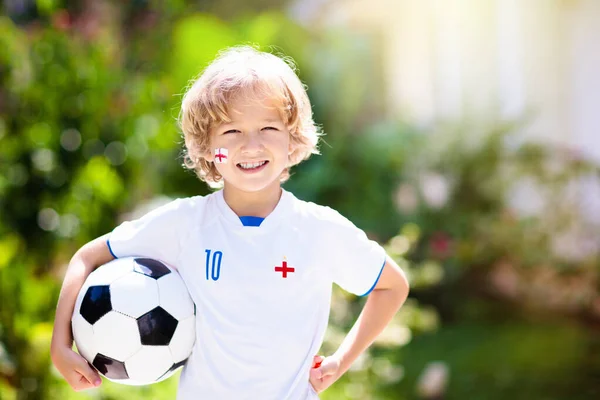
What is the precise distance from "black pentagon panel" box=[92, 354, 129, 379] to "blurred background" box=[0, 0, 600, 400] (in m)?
1.91

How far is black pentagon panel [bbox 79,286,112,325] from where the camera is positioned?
2.10 m

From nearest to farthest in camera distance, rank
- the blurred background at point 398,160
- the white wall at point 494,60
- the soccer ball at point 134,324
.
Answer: the soccer ball at point 134,324 < the blurred background at point 398,160 < the white wall at point 494,60

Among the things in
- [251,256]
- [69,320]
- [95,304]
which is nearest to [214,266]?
[251,256]

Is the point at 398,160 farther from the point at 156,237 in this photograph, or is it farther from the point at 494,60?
the point at 156,237

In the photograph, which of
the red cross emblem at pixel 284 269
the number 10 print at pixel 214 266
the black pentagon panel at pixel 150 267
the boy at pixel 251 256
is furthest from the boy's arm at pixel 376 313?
the black pentagon panel at pixel 150 267

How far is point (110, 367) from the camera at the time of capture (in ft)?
6.92

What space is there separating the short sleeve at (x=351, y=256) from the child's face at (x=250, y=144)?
240mm

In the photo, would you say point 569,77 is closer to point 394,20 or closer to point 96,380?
point 394,20

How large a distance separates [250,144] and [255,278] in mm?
369

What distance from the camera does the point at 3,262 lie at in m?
4.51

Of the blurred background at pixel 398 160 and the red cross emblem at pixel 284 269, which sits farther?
the blurred background at pixel 398 160

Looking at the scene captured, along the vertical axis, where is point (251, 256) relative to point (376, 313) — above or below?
above

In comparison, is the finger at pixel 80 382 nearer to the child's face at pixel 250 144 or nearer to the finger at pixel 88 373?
the finger at pixel 88 373

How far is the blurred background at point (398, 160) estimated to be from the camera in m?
5.10
